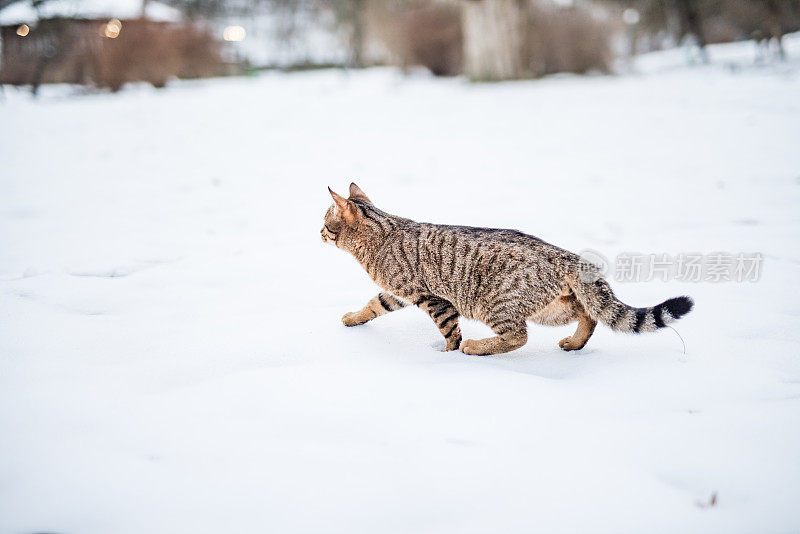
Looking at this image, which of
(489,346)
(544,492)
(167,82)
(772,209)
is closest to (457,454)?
(544,492)

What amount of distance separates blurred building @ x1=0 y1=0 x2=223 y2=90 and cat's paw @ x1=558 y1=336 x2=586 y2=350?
16.0 metres

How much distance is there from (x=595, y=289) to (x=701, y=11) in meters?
18.4

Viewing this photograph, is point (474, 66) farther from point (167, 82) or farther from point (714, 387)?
point (714, 387)

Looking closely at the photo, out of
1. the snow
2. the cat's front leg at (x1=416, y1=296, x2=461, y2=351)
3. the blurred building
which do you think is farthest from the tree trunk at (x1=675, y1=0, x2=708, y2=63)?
the snow

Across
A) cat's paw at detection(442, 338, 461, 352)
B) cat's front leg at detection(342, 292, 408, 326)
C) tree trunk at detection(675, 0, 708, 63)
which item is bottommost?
cat's paw at detection(442, 338, 461, 352)

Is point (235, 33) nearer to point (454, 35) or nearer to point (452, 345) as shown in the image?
point (454, 35)

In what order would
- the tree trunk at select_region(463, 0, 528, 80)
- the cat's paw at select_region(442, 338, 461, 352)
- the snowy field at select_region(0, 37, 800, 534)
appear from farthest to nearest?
1. the tree trunk at select_region(463, 0, 528, 80)
2. the cat's paw at select_region(442, 338, 461, 352)
3. the snowy field at select_region(0, 37, 800, 534)

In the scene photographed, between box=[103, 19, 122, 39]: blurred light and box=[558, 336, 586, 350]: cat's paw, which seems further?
box=[103, 19, 122, 39]: blurred light

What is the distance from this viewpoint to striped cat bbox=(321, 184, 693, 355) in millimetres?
2420

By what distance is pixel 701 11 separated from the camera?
16.7m

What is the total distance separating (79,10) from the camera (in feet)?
52.4

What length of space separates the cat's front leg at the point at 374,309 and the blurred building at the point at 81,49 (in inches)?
598

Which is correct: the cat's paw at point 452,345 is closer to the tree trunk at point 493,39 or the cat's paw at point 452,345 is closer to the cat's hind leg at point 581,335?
the cat's hind leg at point 581,335

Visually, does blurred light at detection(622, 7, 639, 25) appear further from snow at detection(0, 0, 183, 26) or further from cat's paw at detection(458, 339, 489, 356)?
cat's paw at detection(458, 339, 489, 356)
